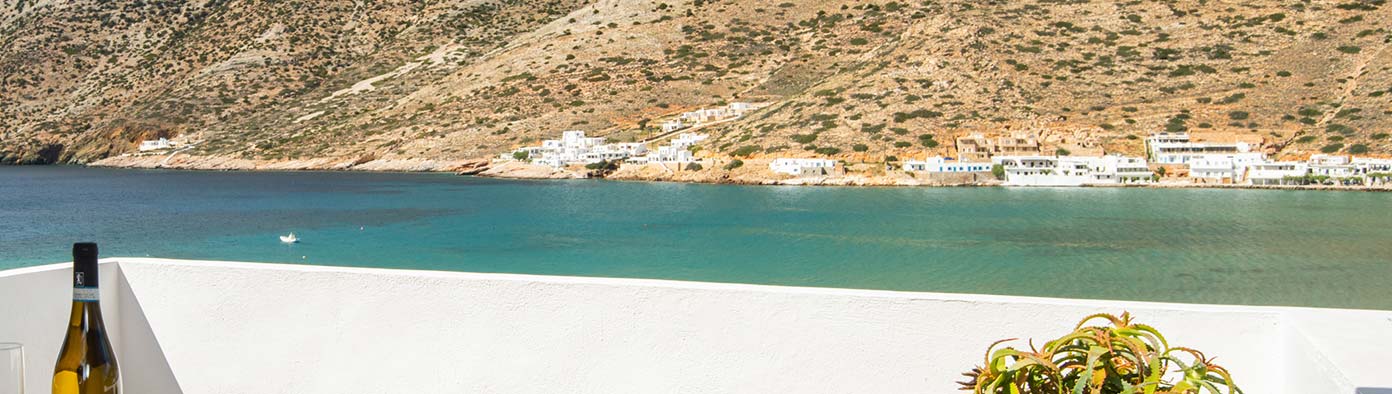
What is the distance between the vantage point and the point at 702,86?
53.0m


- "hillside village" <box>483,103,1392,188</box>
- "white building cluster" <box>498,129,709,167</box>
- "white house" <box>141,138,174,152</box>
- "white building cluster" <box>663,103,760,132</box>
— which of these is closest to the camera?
"hillside village" <box>483,103,1392,188</box>

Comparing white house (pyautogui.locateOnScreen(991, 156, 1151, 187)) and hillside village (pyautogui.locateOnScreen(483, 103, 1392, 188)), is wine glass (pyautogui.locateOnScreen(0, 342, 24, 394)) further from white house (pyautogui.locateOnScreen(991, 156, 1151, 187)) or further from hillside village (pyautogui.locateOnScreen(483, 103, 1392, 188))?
white house (pyautogui.locateOnScreen(991, 156, 1151, 187))

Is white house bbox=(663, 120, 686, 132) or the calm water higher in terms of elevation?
white house bbox=(663, 120, 686, 132)

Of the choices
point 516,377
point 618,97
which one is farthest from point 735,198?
point 516,377

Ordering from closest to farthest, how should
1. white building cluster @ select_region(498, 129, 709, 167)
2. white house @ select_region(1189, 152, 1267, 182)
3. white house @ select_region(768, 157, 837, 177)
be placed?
white house @ select_region(1189, 152, 1267, 182) < white house @ select_region(768, 157, 837, 177) < white building cluster @ select_region(498, 129, 709, 167)

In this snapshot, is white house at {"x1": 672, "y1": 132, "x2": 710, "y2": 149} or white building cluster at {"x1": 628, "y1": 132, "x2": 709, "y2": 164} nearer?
white building cluster at {"x1": 628, "y1": 132, "x2": 709, "y2": 164}

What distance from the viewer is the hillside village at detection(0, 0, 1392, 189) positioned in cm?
4034

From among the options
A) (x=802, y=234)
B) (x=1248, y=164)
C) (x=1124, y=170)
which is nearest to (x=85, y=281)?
(x=802, y=234)

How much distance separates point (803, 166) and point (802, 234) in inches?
546

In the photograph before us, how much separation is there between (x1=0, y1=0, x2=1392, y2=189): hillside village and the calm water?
2711mm

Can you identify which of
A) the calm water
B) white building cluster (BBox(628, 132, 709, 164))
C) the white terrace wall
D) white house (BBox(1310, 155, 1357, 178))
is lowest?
the calm water

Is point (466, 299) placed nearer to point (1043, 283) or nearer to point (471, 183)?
point (1043, 283)

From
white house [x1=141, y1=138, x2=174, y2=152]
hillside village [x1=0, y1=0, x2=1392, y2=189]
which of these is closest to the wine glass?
hillside village [x1=0, y1=0, x2=1392, y2=189]

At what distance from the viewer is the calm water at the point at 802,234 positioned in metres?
21.1
